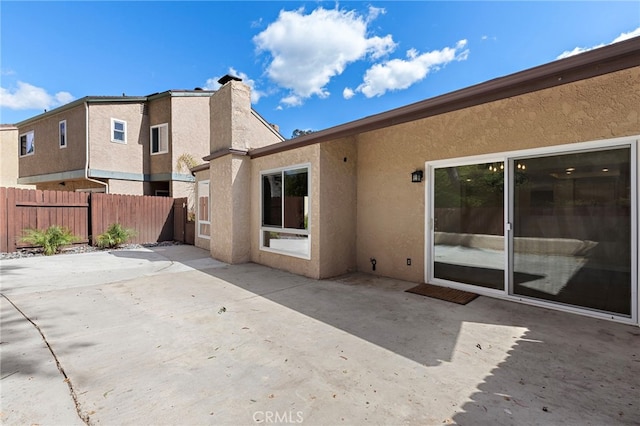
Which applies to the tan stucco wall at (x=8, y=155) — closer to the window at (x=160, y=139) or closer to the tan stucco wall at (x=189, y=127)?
the window at (x=160, y=139)

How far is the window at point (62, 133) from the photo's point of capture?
14.0 metres

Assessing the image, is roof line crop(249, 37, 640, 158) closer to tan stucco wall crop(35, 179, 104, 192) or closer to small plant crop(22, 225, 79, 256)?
small plant crop(22, 225, 79, 256)

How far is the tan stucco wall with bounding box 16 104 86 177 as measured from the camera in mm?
13219

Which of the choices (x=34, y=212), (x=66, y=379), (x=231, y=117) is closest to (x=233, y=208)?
(x=231, y=117)

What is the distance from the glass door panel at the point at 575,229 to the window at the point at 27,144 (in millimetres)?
23151

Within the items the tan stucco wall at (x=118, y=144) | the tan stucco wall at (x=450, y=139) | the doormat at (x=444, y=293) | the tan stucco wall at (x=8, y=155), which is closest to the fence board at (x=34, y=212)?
the tan stucco wall at (x=118, y=144)

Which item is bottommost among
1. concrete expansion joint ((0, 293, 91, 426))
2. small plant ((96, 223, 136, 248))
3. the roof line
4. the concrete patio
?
the concrete patio

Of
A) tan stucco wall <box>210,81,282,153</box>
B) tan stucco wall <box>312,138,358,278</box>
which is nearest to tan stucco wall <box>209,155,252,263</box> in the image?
tan stucco wall <box>210,81,282,153</box>

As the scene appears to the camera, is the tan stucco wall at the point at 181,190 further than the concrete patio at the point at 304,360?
Yes

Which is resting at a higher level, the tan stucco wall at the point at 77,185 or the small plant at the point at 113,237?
the tan stucco wall at the point at 77,185

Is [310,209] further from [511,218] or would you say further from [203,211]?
[203,211]

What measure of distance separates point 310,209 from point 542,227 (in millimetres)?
4198

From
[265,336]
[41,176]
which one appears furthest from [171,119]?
[265,336]

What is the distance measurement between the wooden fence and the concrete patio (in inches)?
242
